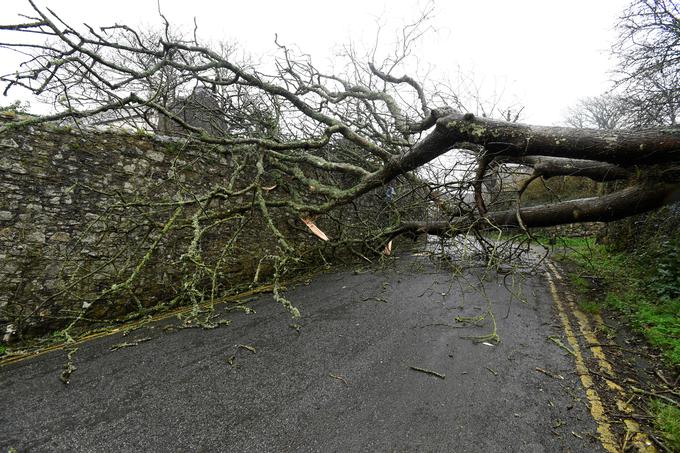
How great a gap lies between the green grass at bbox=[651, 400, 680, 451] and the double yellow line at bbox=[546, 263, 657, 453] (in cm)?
12

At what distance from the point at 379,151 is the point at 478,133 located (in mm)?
2147

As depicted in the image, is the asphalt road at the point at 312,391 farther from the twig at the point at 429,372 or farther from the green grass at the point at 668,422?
the green grass at the point at 668,422

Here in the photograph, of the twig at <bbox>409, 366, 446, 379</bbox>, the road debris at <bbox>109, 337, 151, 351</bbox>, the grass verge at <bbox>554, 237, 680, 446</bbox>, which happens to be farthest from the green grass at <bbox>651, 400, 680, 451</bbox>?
the road debris at <bbox>109, 337, 151, 351</bbox>

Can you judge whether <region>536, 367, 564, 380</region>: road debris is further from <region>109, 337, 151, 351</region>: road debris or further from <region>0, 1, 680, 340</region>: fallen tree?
<region>109, 337, 151, 351</region>: road debris

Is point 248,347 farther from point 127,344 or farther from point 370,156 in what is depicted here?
point 370,156

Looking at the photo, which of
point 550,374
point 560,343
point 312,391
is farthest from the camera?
point 560,343

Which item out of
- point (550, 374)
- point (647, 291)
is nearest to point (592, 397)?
point (550, 374)

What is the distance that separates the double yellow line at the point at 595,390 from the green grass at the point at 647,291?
0.52 m

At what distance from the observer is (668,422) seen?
225 centimetres

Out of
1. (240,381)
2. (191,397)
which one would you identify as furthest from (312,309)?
(191,397)

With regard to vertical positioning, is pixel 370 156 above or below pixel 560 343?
above

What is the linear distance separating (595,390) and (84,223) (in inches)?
255

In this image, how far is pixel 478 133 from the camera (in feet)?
12.3

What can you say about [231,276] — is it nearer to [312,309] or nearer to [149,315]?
[149,315]
